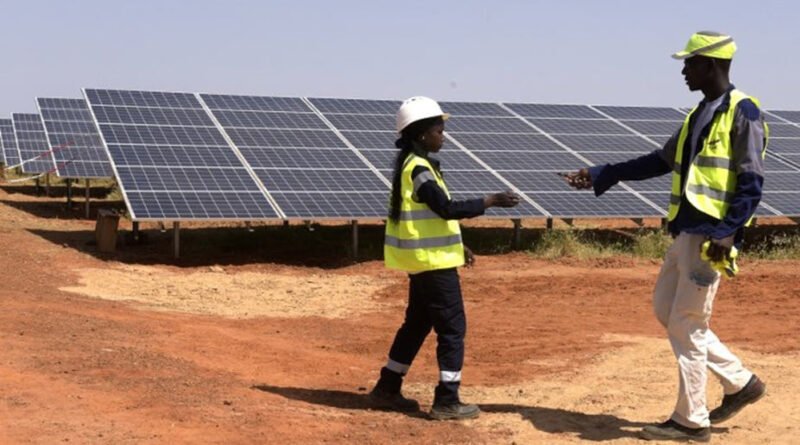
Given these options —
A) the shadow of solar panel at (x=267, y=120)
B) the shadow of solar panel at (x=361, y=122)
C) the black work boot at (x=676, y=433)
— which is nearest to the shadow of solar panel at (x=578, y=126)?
the shadow of solar panel at (x=361, y=122)

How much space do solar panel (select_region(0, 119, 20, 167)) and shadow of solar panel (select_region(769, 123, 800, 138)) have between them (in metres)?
19.1

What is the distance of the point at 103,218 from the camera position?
1570 centimetres

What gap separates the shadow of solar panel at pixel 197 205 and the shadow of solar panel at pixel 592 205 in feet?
13.4

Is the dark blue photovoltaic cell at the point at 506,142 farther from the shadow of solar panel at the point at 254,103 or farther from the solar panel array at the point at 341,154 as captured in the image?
the shadow of solar panel at the point at 254,103

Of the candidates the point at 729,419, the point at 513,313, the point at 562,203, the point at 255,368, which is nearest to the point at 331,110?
the point at 562,203

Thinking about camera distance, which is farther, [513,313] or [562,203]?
[562,203]

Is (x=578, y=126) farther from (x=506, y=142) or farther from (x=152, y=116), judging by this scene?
(x=152, y=116)

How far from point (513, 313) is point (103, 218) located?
662cm

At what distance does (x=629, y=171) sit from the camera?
6.45m

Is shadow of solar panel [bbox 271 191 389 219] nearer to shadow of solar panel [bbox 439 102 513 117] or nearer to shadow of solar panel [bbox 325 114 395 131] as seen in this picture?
shadow of solar panel [bbox 325 114 395 131]

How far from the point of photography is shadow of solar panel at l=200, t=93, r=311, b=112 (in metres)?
20.0

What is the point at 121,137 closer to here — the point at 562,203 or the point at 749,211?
the point at 562,203

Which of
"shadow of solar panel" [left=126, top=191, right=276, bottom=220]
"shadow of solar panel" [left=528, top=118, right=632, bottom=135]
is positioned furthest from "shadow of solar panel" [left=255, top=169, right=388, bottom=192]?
"shadow of solar panel" [left=528, top=118, right=632, bottom=135]

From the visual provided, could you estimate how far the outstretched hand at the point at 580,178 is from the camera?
647cm
